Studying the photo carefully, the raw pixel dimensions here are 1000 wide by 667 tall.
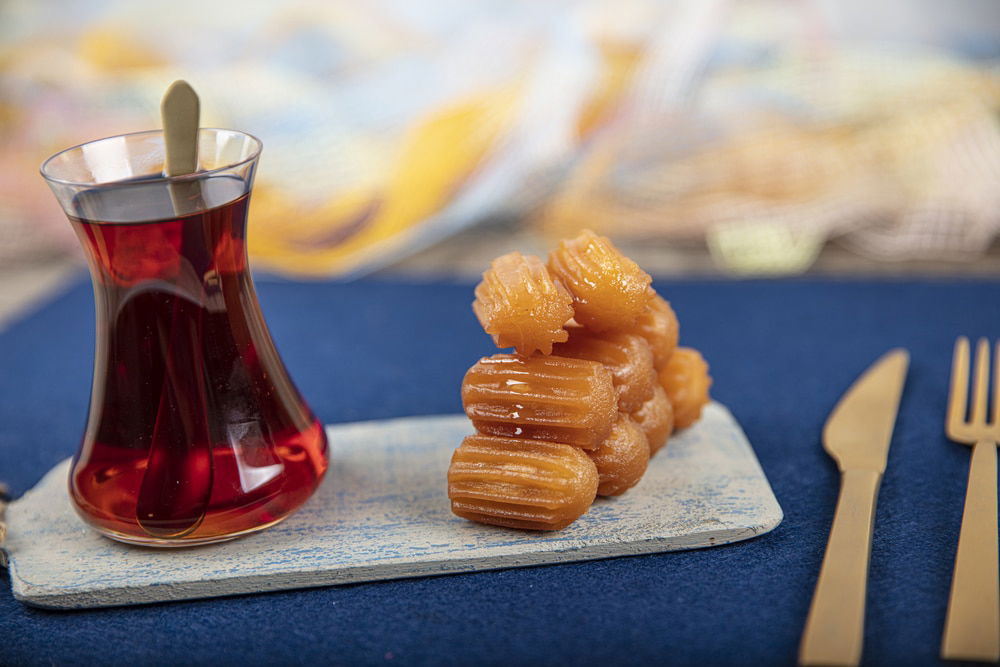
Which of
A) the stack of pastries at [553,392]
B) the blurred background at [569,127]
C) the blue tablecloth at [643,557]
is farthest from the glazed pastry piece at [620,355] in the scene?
the blurred background at [569,127]

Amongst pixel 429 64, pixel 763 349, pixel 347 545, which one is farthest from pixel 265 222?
pixel 347 545

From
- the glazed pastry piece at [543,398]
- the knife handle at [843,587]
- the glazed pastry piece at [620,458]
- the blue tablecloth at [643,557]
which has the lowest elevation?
the blue tablecloth at [643,557]

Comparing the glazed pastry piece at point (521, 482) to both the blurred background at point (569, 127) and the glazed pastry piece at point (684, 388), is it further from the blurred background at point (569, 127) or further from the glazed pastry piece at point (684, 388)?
the blurred background at point (569, 127)

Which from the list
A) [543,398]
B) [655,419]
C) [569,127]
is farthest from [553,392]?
[569,127]

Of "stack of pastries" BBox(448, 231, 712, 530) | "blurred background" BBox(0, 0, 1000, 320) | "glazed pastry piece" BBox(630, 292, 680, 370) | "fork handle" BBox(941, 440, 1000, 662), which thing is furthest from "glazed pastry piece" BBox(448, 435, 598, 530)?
"blurred background" BBox(0, 0, 1000, 320)

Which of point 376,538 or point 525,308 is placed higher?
point 525,308

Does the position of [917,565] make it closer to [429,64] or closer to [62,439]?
[62,439]

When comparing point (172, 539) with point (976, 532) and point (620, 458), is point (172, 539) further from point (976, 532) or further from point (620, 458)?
point (976, 532)
